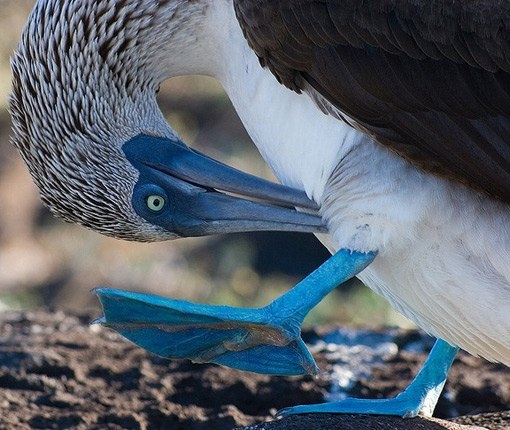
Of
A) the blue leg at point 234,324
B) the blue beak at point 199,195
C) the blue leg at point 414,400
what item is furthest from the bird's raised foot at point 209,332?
the blue beak at point 199,195

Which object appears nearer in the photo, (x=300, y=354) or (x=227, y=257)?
(x=300, y=354)

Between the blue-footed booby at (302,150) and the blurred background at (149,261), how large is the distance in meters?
5.10

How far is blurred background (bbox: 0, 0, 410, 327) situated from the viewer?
1024 cm

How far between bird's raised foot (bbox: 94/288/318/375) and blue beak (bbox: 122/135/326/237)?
388 mm

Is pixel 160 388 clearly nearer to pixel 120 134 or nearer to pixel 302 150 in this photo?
pixel 120 134

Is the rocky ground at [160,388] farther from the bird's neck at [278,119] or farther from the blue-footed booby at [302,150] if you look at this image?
the bird's neck at [278,119]

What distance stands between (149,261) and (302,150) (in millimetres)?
6404

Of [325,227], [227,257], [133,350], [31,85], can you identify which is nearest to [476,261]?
[325,227]

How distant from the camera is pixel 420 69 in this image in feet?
13.8

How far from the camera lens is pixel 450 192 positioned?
427 centimetres

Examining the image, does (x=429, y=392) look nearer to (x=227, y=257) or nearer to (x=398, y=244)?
(x=398, y=244)

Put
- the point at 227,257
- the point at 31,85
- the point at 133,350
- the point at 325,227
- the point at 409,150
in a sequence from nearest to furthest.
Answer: the point at 409,150 < the point at 325,227 < the point at 31,85 < the point at 133,350 < the point at 227,257

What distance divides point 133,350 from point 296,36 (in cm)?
241

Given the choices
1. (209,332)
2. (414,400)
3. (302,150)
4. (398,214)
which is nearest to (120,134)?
(302,150)
